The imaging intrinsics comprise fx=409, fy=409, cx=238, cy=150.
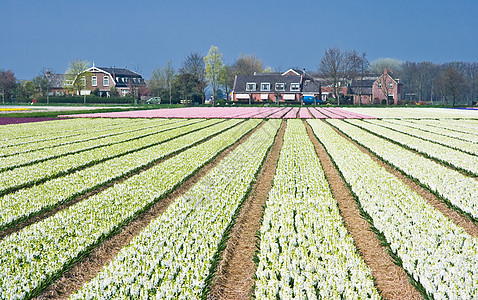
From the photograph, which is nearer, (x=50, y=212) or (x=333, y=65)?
(x=50, y=212)

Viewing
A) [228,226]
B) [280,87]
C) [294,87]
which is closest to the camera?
[228,226]

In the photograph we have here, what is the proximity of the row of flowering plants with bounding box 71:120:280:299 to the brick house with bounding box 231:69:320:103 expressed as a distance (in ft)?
347

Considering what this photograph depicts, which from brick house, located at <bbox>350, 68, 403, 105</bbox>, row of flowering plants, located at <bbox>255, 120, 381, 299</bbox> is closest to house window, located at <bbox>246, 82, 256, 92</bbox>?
brick house, located at <bbox>350, 68, 403, 105</bbox>

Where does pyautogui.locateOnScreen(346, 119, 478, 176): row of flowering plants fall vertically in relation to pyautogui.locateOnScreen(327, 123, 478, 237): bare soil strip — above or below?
above

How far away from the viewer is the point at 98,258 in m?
7.46

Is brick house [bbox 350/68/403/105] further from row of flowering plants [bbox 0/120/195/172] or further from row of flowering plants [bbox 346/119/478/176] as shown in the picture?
row of flowering plants [bbox 0/120/195/172]

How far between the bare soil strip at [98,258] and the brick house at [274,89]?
10626 cm

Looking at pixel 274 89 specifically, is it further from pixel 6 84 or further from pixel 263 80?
pixel 6 84

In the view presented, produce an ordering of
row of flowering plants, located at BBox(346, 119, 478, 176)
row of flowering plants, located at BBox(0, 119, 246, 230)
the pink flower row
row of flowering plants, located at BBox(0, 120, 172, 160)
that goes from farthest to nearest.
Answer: the pink flower row → row of flowering plants, located at BBox(0, 120, 172, 160) → row of flowering plants, located at BBox(346, 119, 478, 176) → row of flowering plants, located at BBox(0, 119, 246, 230)

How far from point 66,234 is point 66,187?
399 cm

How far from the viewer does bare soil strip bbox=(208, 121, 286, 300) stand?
6398mm

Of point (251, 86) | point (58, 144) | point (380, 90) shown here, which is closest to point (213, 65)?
point (251, 86)

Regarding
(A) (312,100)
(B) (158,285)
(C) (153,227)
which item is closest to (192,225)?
(C) (153,227)

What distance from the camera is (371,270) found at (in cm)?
688
